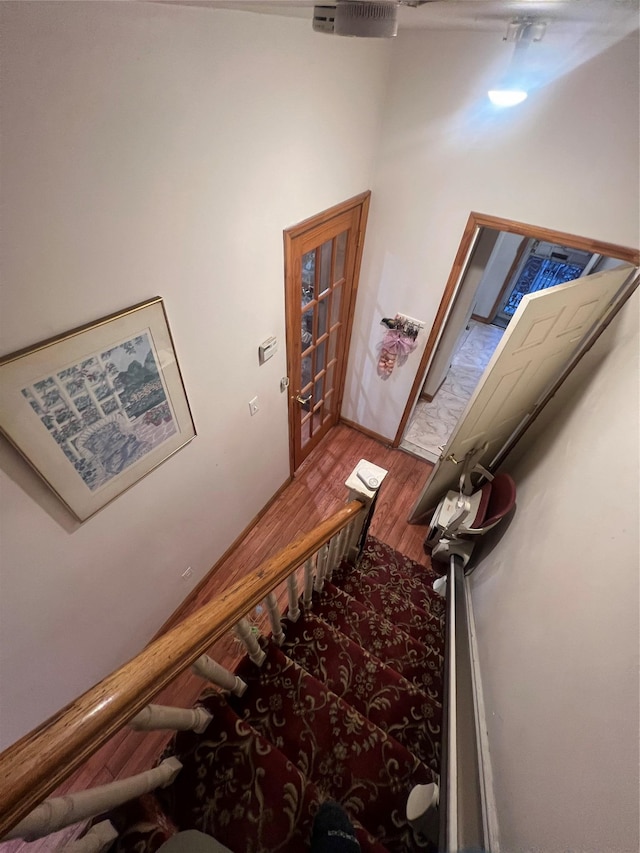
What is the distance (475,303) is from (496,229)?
2809mm

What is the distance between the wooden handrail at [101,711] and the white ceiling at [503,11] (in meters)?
1.46

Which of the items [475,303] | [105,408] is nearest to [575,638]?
[105,408]

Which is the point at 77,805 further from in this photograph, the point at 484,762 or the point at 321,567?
the point at 484,762

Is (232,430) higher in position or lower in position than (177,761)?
higher

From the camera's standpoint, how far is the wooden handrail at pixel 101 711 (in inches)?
21.1

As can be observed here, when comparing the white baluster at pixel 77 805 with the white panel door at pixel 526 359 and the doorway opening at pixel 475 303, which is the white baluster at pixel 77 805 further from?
the doorway opening at pixel 475 303

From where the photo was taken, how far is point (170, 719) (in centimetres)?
94

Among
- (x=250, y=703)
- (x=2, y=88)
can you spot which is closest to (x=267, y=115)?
(x=2, y=88)

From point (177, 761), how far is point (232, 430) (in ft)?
4.33

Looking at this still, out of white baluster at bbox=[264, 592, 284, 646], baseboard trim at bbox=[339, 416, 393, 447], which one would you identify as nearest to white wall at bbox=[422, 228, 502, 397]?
baseboard trim at bbox=[339, 416, 393, 447]

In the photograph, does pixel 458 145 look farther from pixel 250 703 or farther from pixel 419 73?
pixel 250 703

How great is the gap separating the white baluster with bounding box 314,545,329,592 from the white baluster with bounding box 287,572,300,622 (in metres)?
0.17

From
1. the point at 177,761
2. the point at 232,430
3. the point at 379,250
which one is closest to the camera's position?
the point at 177,761

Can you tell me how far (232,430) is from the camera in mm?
1929
